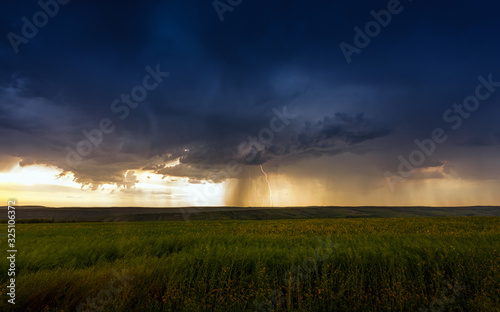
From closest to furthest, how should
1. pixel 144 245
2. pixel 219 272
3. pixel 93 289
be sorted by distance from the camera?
pixel 93 289 → pixel 219 272 → pixel 144 245

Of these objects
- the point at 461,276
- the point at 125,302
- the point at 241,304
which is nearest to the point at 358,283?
the point at 461,276

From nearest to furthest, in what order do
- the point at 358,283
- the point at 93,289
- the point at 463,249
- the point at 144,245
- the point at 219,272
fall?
the point at 93,289, the point at 358,283, the point at 219,272, the point at 463,249, the point at 144,245

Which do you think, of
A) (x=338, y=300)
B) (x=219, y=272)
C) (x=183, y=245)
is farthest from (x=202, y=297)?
(x=183, y=245)

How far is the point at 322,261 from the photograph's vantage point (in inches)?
340

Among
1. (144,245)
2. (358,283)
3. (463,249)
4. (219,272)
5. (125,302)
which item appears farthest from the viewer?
(144,245)

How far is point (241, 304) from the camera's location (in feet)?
23.1

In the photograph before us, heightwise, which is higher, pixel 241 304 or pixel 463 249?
pixel 463 249

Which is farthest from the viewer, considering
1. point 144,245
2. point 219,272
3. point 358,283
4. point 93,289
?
point 144,245

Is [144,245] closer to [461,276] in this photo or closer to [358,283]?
[358,283]

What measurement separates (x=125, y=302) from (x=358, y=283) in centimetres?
705

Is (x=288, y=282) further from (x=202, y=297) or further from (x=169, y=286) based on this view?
(x=169, y=286)

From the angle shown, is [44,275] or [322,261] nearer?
[44,275]

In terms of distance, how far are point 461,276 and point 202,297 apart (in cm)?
831

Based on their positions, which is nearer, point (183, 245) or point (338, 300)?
point (338, 300)
